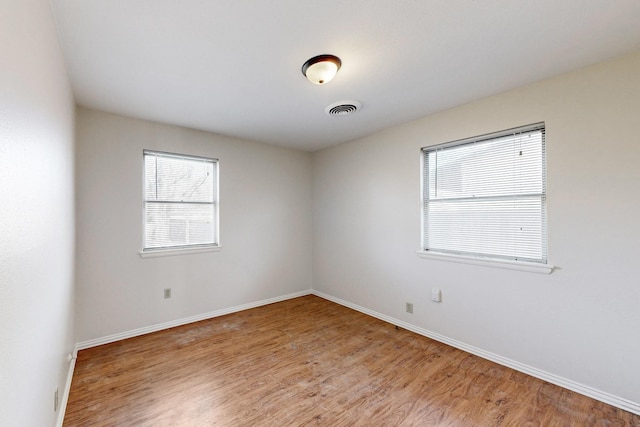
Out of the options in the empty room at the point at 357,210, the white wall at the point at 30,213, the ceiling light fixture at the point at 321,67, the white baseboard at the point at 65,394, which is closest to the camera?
the white wall at the point at 30,213

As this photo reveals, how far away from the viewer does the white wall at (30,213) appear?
90 cm

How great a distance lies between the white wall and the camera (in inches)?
35.5

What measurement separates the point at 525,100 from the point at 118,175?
4.09 meters

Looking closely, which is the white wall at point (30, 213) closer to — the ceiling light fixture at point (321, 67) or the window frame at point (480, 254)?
the ceiling light fixture at point (321, 67)

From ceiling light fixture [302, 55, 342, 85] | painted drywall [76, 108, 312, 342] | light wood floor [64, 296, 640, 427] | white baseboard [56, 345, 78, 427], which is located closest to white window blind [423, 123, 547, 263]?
light wood floor [64, 296, 640, 427]

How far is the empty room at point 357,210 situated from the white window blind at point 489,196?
0.06ft

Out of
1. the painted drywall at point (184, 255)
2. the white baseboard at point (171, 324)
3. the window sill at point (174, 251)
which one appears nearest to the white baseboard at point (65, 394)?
the white baseboard at point (171, 324)

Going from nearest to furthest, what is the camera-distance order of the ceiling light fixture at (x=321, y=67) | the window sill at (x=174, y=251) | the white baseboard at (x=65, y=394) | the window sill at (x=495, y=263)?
the white baseboard at (x=65, y=394) → the ceiling light fixture at (x=321, y=67) → the window sill at (x=495, y=263) → the window sill at (x=174, y=251)

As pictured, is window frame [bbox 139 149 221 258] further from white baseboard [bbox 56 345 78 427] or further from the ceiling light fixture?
the ceiling light fixture

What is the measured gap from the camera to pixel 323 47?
1.84 metres

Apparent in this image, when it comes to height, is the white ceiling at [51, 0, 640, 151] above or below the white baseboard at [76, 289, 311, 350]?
above

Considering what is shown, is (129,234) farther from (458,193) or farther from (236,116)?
(458,193)

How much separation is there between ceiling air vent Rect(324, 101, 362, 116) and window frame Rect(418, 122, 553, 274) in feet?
3.12

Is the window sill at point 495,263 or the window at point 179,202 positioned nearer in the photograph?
the window sill at point 495,263
